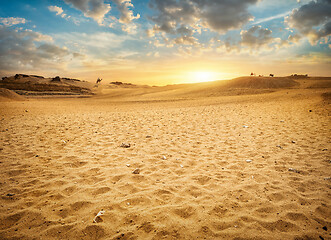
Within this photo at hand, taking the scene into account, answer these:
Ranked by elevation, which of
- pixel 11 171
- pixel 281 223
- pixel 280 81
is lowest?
pixel 281 223

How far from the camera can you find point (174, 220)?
2.31 meters

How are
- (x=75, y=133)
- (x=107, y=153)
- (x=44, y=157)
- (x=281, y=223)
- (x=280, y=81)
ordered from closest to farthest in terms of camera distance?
(x=281, y=223) < (x=44, y=157) < (x=107, y=153) < (x=75, y=133) < (x=280, y=81)

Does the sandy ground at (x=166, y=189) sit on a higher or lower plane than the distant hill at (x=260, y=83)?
lower

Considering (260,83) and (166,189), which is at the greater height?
(260,83)

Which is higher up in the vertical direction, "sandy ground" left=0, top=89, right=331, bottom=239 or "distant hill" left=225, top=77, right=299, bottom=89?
"distant hill" left=225, top=77, right=299, bottom=89

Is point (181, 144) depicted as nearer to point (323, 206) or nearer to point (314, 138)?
point (323, 206)

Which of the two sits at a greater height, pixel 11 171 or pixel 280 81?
pixel 280 81

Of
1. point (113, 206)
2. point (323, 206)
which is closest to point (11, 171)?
point (113, 206)

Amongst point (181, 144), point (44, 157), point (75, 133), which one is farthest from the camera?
point (75, 133)

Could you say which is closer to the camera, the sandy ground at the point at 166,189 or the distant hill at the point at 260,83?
the sandy ground at the point at 166,189

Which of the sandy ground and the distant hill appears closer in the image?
the sandy ground

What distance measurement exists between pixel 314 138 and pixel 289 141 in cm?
112

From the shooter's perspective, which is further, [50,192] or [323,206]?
[50,192]

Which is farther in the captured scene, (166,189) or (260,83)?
(260,83)
